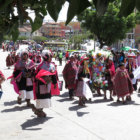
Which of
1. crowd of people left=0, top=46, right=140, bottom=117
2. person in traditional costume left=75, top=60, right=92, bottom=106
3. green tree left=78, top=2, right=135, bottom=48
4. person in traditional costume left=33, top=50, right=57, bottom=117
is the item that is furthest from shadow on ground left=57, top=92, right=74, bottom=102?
Answer: green tree left=78, top=2, right=135, bottom=48

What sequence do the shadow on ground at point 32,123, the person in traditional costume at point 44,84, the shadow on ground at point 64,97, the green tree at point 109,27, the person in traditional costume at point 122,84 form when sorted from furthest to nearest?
1. the green tree at point 109,27
2. the shadow on ground at point 64,97
3. the person in traditional costume at point 122,84
4. the person in traditional costume at point 44,84
5. the shadow on ground at point 32,123

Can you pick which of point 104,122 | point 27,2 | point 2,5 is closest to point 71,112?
point 104,122

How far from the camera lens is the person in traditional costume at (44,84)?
6602mm

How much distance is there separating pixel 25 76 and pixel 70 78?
8.02ft

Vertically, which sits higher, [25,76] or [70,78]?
[25,76]

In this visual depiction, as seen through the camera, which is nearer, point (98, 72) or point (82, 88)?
point (82, 88)

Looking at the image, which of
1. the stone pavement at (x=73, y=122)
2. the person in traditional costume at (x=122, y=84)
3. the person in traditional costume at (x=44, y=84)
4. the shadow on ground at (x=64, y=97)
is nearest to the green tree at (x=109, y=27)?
the shadow on ground at (x=64, y=97)

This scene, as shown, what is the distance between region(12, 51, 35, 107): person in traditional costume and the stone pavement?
38 cm

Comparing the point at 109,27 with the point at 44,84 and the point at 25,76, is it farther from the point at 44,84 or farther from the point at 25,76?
the point at 44,84

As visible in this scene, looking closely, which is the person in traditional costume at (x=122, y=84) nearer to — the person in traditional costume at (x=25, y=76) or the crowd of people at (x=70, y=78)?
the crowd of people at (x=70, y=78)

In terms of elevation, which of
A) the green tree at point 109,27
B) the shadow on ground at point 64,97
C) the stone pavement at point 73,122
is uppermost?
the green tree at point 109,27

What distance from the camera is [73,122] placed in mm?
6242

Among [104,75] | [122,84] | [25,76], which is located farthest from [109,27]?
[25,76]

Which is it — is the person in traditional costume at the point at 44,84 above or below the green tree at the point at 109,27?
below
